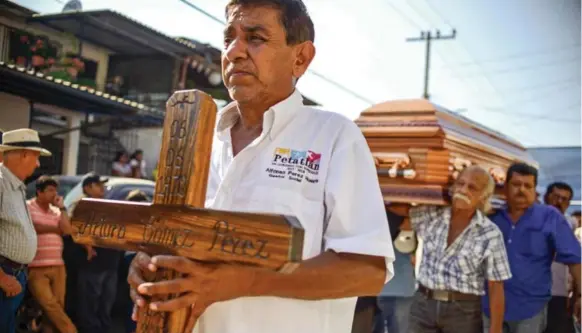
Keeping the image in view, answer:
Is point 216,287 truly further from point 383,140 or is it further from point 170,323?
point 383,140

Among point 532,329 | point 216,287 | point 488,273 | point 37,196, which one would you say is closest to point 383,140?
point 488,273

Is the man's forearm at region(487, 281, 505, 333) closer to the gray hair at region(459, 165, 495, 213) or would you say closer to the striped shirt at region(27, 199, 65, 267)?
the gray hair at region(459, 165, 495, 213)

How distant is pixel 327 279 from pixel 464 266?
2788mm

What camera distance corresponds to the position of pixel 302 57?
144cm

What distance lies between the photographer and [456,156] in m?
4.13

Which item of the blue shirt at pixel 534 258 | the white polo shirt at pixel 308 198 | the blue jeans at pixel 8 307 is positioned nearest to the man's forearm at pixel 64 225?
the blue jeans at pixel 8 307

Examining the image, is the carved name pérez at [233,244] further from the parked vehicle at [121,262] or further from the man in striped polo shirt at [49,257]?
the parked vehicle at [121,262]

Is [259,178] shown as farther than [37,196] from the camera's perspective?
No

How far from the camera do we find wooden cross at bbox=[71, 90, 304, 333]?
958 mm

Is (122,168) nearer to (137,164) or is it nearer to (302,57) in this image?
(137,164)

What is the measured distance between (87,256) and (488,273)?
3.56m

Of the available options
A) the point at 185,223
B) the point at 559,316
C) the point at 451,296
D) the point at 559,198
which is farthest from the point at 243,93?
the point at 559,198

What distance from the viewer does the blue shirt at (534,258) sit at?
13.2ft

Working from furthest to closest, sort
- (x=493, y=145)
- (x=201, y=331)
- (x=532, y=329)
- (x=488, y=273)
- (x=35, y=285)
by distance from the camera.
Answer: (x=493, y=145) → (x=35, y=285) → (x=532, y=329) → (x=488, y=273) → (x=201, y=331)
